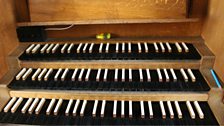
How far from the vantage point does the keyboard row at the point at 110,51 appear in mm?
1723

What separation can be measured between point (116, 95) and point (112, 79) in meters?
0.15

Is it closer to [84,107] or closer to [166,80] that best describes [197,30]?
[166,80]

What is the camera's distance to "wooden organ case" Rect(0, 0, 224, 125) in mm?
1436

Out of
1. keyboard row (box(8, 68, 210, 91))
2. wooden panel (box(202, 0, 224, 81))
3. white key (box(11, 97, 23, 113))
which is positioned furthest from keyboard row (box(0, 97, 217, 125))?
wooden panel (box(202, 0, 224, 81))

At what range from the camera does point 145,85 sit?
1.52 metres

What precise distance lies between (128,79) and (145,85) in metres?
0.15

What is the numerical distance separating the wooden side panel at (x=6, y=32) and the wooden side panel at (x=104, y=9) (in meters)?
0.18

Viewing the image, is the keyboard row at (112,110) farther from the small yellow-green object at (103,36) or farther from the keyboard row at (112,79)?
the small yellow-green object at (103,36)

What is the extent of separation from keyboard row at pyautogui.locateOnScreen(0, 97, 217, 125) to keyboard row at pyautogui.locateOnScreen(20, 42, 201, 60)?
1.26 ft

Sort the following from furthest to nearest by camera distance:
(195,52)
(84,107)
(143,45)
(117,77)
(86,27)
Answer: (86,27) < (143,45) < (195,52) < (117,77) < (84,107)

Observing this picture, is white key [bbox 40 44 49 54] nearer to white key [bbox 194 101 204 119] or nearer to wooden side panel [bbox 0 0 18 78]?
wooden side panel [bbox 0 0 18 78]

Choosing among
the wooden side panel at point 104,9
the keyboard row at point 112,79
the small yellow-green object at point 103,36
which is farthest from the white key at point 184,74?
the small yellow-green object at point 103,36

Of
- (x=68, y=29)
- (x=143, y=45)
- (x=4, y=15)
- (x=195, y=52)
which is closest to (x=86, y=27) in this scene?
(x=68, y=29)

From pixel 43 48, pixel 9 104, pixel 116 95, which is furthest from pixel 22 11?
pixel 116 95
